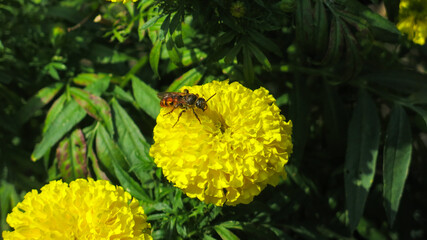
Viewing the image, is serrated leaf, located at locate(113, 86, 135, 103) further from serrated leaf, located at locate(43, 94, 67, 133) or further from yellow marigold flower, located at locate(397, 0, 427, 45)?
yellow marigold flower, located at locate(397, 0, 427, 45)

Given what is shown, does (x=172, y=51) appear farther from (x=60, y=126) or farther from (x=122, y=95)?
(x=60, y=126)

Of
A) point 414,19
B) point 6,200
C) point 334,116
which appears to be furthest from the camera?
point 334,116

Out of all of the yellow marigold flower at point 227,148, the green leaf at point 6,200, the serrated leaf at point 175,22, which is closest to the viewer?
the yellow marigold flower at point 227,148

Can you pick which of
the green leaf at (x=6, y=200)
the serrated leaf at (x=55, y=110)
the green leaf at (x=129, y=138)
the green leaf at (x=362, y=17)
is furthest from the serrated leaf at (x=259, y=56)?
the green leaf at (x=6, y=200)

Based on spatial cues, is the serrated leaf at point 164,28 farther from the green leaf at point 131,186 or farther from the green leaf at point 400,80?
the green leaf at point 400,80

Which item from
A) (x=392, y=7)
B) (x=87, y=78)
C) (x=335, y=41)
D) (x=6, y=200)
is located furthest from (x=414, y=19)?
(x=6, y=200)

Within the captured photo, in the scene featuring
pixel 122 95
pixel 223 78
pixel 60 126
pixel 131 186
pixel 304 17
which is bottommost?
pixel 131 186
